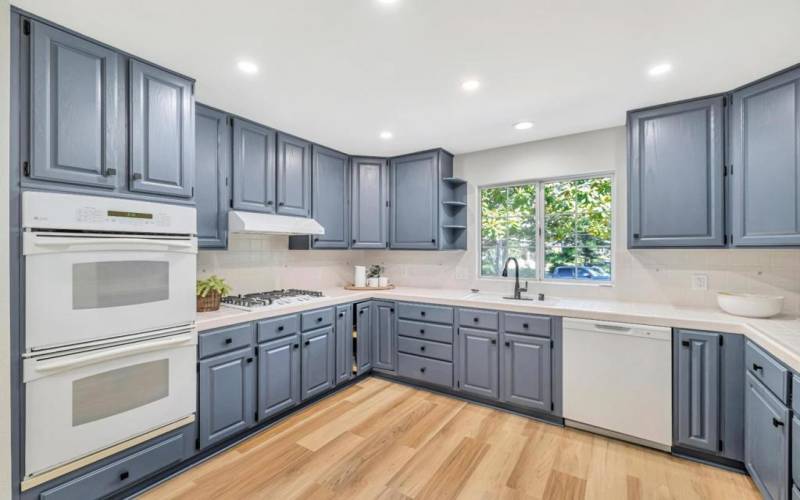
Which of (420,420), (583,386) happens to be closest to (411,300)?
(420,420)

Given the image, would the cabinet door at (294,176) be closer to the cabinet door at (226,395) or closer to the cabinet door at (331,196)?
the cabinet door at (331,196)

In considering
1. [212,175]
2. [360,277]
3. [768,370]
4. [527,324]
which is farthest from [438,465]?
[212,175]

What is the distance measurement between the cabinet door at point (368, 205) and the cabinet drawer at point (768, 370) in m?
2.96

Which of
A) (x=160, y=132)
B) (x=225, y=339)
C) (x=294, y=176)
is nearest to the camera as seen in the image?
(x=160, y=132)

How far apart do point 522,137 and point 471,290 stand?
1592mm

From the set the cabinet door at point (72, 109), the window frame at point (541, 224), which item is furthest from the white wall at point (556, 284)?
the cabinet door at point (72, 109)

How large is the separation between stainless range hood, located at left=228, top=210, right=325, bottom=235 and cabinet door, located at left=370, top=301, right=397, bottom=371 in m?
0.98

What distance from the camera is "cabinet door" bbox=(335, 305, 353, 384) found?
3215mm

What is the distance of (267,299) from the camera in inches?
112

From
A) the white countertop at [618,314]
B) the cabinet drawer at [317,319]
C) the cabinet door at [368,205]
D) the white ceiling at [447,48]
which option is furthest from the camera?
the cabinet door at [368,205]

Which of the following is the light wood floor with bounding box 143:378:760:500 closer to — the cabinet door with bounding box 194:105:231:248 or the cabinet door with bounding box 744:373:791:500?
the cabinet door with bounding box 744:373:791:500

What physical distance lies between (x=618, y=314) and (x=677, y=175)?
3.55 feet

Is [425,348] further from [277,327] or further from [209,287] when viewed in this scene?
[209,287]

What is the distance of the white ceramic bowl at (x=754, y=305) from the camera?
218 centimetres
